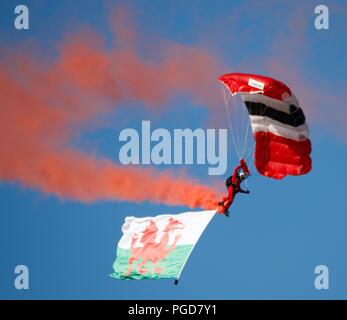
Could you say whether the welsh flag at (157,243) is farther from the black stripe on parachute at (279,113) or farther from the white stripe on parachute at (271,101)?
the white stripe on parachute at (271,101)

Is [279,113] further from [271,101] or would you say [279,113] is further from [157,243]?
[157,243]

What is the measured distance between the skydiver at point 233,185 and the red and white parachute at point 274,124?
1.63 feet

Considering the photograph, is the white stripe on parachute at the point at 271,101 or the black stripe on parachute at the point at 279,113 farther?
the black stripe on parachute at the point at 279,113

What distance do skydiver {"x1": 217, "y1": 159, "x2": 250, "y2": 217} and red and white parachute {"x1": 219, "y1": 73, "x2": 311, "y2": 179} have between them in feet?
1.63

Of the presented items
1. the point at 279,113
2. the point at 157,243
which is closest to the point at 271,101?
the point at 279,113

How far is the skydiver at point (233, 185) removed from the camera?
30.3 metres

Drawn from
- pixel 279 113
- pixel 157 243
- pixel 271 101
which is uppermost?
pixel 271 101

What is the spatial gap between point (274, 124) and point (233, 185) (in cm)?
151

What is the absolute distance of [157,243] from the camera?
31109 mm

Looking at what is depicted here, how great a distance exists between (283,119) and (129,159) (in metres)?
4.62

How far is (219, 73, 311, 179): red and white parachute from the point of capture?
99.4 feet
